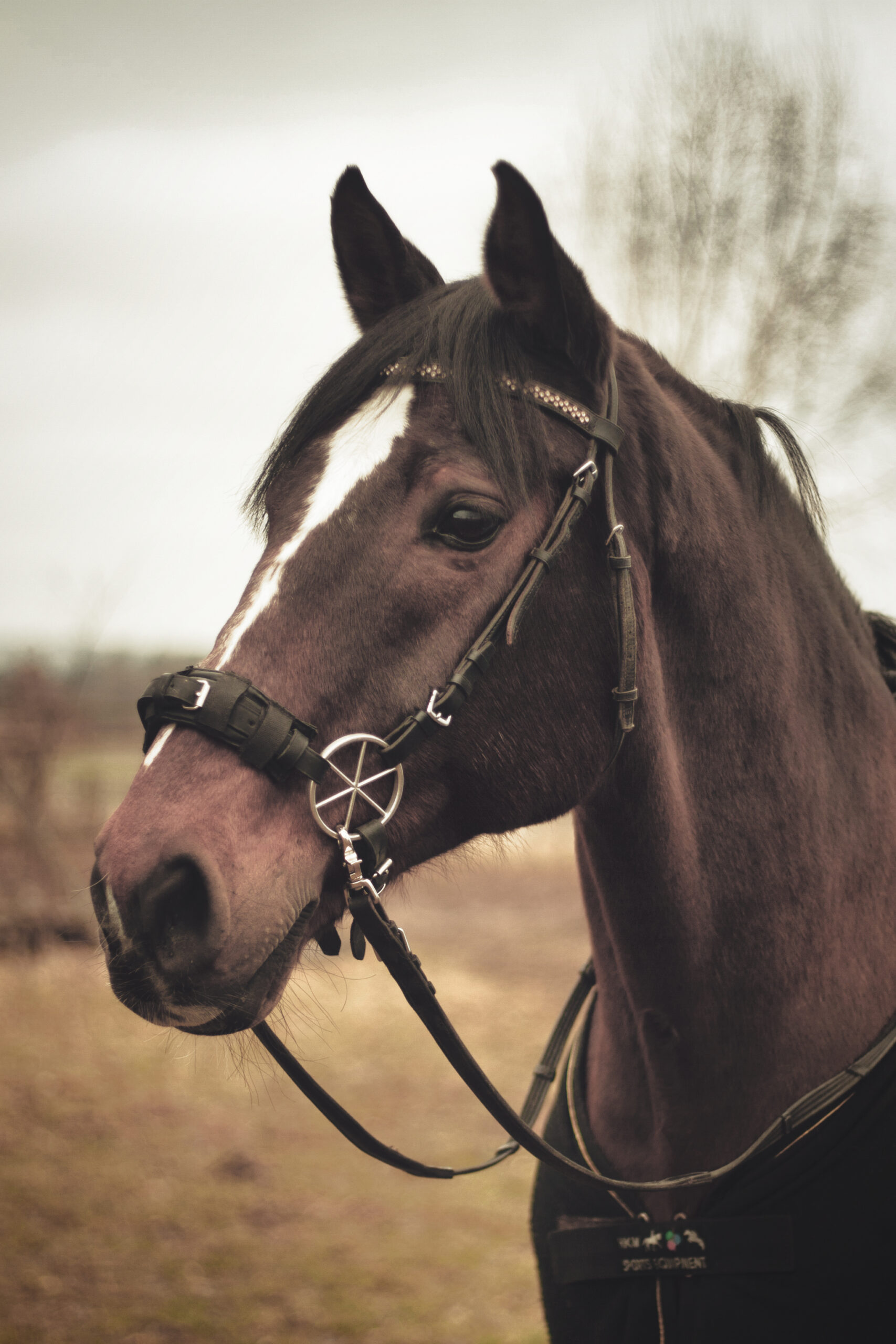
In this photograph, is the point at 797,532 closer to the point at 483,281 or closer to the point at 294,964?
the point at 483,281

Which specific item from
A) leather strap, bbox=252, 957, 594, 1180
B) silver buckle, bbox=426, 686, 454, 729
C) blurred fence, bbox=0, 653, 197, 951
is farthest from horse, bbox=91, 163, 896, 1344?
blurred fence, bbox=0, 653, 197, 951

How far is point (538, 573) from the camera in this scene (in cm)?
170

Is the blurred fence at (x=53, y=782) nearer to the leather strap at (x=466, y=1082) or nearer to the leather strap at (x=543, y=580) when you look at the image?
the leather strap at (x=466, y=1082)

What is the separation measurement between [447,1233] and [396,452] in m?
5.85

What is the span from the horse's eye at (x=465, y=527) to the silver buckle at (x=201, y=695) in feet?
1.62

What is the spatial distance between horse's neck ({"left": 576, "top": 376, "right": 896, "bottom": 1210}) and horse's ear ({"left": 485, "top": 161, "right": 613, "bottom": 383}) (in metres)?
0.34

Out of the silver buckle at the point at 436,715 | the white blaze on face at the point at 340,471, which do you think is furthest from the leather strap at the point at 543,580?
the white blaze on face at the point at 340,471

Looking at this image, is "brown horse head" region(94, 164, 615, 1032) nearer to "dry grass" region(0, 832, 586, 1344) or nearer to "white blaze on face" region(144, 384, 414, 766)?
"white blaze on face" region(144, 384, 414, 766)

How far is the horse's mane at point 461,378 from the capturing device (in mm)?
1722

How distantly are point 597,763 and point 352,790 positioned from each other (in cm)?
51

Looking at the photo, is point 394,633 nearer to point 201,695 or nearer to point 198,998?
point 201,695

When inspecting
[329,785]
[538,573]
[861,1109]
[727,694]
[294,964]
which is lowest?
[861,1109]

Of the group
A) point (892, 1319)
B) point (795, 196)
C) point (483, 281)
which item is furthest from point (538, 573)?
point (795, 196)

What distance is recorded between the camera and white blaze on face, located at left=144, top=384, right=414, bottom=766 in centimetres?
160
